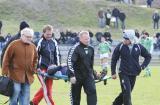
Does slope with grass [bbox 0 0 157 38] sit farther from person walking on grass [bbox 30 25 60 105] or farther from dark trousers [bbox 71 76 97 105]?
dark trousers [bbox 71 76 97 105]

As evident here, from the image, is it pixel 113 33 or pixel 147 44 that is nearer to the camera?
pixel 147 44

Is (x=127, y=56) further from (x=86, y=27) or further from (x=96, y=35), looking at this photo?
(x=86, y=27)

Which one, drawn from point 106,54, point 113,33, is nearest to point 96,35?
point 113,33

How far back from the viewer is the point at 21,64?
15.3m

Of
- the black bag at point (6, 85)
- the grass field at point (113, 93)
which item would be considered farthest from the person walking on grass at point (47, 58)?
the grass field at point (113, 93)

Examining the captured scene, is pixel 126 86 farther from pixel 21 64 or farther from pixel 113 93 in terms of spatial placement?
pixel 113 93

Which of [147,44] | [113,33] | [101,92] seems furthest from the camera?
[113,33]

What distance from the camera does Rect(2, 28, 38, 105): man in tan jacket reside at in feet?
50.0

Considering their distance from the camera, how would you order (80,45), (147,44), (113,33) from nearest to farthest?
(80,45)
(147,44)
(113,33)

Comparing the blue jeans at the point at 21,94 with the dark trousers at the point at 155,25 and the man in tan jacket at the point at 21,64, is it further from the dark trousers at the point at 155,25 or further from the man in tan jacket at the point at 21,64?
the dark trousers at the point at 155,25

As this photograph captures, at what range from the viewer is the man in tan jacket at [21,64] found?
15.2 metres

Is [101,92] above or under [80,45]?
under

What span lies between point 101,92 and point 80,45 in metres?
7.76

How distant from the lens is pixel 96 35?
170 feet
